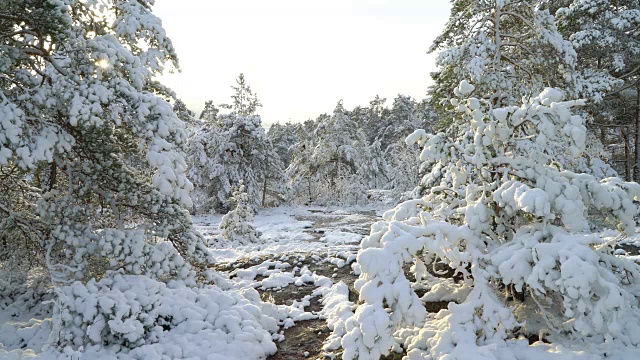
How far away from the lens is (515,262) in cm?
345

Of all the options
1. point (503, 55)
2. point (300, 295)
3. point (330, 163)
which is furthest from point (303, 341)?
point (330, 163)

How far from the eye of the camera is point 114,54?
4.59 meters

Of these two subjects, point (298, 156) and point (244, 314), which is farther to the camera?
point (298, 156)

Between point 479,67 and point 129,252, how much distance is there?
841 centimetres

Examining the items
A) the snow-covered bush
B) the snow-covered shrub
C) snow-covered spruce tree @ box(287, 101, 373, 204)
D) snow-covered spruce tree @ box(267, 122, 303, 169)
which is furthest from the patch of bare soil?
snow-covered spruce tree @ box(267, 122, 303, 169)

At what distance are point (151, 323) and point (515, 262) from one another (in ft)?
13.8

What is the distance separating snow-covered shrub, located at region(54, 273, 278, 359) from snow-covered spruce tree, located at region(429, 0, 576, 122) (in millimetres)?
7573

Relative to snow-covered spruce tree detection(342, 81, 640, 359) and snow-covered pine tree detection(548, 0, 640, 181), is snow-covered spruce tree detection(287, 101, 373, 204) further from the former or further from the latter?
snow-covered spruce tree detection(342, 81, 640, 359)

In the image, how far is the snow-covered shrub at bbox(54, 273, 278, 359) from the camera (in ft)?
14.1

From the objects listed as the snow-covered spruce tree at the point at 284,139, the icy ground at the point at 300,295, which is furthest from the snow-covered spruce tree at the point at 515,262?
the snow-covered spruce tree at the point at 284,139

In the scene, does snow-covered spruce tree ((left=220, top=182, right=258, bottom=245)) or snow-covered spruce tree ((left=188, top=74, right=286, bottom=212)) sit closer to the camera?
snow-covered spruce tree ((left=220, top=182, right=258, bottom=245))

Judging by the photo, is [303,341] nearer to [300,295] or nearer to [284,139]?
[300,295]

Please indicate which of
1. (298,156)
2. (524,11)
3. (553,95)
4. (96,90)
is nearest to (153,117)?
(96,90)

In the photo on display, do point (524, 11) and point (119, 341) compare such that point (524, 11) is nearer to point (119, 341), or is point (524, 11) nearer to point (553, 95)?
point (553, 95)
